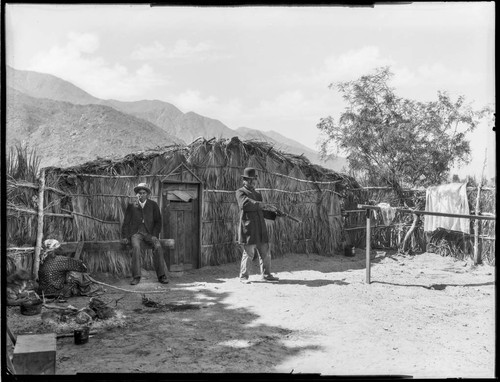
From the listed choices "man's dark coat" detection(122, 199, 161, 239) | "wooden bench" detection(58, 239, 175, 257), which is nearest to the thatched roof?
"man's dark coat" detection(122, 199, 161, 239)

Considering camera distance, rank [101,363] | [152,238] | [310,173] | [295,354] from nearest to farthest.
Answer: [101,363], [295,354], [152,238], [310,173]

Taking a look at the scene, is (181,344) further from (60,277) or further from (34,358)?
(60,277)

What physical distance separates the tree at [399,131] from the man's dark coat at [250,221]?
6.27 m

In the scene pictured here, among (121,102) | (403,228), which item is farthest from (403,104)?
(121,102)

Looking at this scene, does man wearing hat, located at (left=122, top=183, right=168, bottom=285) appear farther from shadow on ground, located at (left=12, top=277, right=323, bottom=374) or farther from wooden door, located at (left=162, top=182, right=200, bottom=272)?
shadow on ground, located at (left=12, top=277, right=323, bottom=374)

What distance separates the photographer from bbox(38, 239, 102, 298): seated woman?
700 centimetres

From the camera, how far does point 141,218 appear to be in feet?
28.2

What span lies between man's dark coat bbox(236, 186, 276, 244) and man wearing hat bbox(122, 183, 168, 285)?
152 centimetres

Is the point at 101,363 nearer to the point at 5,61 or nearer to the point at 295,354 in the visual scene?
the point at 295,354

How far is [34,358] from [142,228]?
5080 mm

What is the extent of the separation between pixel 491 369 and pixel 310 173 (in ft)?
26.8

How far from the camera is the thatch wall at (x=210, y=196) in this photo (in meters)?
8.28

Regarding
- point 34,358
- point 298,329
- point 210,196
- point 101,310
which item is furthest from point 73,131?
point 34,358

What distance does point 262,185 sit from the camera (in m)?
11.2
